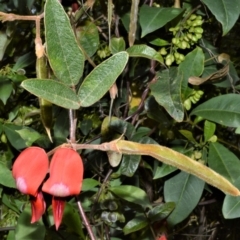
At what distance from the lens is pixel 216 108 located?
2.51 feet

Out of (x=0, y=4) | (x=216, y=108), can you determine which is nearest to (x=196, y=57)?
(x=216, y=108)

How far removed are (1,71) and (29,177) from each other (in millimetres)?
492

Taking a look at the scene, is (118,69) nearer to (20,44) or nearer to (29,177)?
(29,177)

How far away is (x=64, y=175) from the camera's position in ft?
1.33

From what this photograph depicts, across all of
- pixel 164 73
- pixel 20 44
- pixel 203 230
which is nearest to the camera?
pixel 164 73

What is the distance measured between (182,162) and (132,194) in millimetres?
417

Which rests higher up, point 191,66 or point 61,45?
point 61,45

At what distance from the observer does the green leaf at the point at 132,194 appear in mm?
781

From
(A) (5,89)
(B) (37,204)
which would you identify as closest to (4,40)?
(A) (5,89)

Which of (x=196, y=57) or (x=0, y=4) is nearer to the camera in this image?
(x=196, y=57)

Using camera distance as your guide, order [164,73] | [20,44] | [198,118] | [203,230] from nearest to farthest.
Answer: [164,73], [198,118], [20,44], [203,230]

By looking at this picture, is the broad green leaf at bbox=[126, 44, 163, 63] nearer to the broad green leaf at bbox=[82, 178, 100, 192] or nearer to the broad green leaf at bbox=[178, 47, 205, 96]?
the broad green leaf at bbox=[178, 47, 205, 96]

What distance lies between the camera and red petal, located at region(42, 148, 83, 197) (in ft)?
1.33

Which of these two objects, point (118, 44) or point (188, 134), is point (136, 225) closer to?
point (188, 134)
